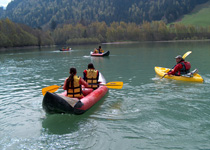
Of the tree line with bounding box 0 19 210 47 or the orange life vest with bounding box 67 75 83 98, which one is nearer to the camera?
the orange life vest with bounding box 67 75 83 98

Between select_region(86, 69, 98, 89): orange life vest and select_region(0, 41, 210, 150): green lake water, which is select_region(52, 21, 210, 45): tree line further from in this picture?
select_region(0, 41, 210, 150): green lake water

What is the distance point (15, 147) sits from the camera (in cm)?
628

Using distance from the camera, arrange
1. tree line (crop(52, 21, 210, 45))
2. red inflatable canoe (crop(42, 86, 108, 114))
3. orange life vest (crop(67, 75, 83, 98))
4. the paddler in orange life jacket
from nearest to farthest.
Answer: red inflatable canoe (crop(42, 86, 108, 114)) < orange life vest (crop(67, 75, 83, 98)) < the paddler in orange life jacket < tree line (crop(52, 21, 210, 45))

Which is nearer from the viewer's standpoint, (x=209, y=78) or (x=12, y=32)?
(x=209, y=78)

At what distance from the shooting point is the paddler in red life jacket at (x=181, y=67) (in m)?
13.9

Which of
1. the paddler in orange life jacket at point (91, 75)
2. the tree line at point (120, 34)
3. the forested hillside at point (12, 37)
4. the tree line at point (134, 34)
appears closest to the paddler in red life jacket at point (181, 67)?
the paddler in orange life jacket at point (91, 75)

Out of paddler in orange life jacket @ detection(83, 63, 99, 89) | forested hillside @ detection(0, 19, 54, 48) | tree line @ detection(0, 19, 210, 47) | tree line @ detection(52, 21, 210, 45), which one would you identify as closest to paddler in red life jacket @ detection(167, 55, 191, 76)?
paddler in orange life jacket @ detection(83, 63, 99, 89)

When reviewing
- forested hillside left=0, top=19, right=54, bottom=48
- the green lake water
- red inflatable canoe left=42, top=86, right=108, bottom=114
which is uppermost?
forested hillside left=0, top=19, right=54, bottom=48

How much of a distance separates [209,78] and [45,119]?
11970 mm

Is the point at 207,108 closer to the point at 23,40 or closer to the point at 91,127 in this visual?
the point at 91,127

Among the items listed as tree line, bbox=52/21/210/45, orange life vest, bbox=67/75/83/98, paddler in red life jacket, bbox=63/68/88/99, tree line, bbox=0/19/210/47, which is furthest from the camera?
tree line, bbox=52/21/210/45

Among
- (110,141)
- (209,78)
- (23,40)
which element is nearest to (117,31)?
(23,40)

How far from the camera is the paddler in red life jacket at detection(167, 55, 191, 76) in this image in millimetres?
13930

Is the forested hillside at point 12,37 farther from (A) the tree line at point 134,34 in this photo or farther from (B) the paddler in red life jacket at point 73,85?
(B) the paddler in red life jacket at point 73,85
